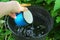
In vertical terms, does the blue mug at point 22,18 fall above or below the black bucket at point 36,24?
above

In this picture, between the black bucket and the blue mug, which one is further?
Answer: the black bucket

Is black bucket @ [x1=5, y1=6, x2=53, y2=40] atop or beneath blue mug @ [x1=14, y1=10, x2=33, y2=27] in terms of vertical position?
beneath

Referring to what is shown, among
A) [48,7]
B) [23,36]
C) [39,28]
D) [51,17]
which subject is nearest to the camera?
[23,36]

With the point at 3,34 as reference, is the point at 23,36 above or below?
above

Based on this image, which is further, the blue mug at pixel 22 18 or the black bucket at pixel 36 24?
the black bucket at pixel 36 24

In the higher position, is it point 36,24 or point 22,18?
point 22,18

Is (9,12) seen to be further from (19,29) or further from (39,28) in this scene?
(39,28)

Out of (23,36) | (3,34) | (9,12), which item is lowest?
(3,34)

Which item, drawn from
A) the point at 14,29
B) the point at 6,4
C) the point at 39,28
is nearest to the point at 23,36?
the point at 14,29

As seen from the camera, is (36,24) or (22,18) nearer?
(22,18)

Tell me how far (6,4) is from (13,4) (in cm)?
5

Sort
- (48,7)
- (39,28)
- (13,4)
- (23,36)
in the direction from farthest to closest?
1. (48,7)
2. (39,28)
3. (23,36)
4. (13,4)

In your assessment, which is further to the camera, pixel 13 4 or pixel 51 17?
pixel 51 17

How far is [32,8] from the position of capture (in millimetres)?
1673
